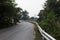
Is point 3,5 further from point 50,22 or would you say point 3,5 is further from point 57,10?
point 50,22

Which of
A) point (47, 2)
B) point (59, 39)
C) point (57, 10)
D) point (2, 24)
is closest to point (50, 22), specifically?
point (59, 39)

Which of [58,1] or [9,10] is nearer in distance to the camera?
[9,10]

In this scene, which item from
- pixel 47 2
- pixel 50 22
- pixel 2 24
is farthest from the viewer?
pixel 47 2

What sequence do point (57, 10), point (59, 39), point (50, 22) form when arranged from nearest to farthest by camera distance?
point (59, 39) < point (50, 22) < point (57, 10)

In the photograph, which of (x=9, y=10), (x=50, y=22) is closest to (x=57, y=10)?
(x=9, y=10)

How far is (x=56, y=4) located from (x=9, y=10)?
13.1 metres

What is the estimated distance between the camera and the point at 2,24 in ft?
157

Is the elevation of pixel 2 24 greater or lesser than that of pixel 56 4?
lesser

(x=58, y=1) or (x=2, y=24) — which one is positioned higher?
(x=58, y=1)

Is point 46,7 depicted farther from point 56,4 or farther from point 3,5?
point 3,5

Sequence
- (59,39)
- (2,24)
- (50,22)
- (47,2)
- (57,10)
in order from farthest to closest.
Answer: (47,2), (57,10), (2,24), (50,22), (59,39)

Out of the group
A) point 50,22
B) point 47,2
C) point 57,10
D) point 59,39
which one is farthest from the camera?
point 47,2

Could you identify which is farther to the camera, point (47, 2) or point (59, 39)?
point (47, 2)

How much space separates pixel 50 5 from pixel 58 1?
97.4 inches
